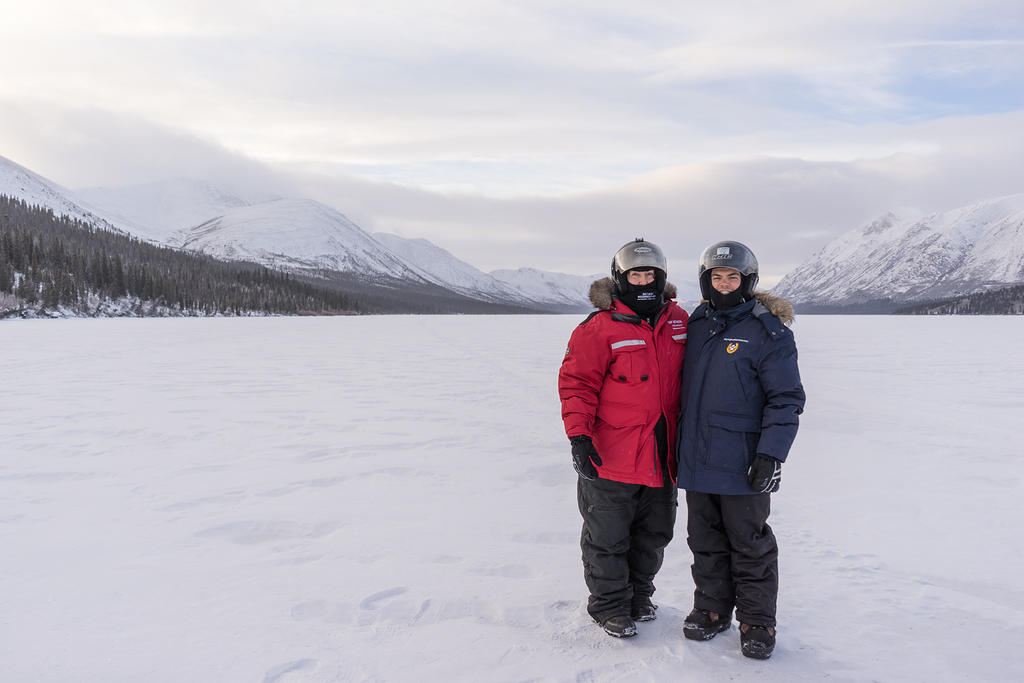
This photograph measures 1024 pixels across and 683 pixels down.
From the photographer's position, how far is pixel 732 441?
3590 millimetres

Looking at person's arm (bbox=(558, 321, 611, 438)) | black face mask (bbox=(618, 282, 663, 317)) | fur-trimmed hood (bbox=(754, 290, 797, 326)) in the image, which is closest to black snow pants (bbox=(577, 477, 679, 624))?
person's arm (bbox=(558, 321, 611, 438))

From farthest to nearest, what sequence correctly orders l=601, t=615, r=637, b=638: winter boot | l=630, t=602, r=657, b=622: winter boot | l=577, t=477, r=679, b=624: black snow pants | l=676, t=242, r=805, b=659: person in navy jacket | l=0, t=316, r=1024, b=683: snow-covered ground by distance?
l=630, t=602, r=657, b=622: winter boot < l=577, t=477, r=679, b=624: black snow pants < l=601, t=615, r=637, b=638: winter boot < l=676, t=242, r=805, b=659: person in navy jacket < l=0, t=316, r=1024, b=683: snow-covered ground

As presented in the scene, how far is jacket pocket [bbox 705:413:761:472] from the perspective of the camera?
3.58 meters

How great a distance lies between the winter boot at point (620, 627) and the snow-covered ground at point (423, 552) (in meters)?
0.08

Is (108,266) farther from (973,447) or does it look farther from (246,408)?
Result: (973,447)

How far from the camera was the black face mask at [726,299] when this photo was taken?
3.68 meters

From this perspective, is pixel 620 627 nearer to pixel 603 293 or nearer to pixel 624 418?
pixel 624 418

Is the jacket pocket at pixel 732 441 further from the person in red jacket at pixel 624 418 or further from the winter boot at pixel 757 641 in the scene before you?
the winter boot at pixel 757 641

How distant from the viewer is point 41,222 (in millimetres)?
134000

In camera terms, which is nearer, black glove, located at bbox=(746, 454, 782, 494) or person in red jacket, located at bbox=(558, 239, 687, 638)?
black glove, located at bbox=(746, 454, 782, 494)

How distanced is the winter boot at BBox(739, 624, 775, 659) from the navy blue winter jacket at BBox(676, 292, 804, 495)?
758mm

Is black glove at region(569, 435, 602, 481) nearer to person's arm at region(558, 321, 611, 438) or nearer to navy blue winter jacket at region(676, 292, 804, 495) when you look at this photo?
person's arm at region(558, 321, 611, 438)

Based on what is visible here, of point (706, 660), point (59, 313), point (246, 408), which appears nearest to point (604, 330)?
point (706, 660)

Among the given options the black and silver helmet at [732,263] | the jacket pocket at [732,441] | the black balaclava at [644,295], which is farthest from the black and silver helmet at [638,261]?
the jacket pocket at [732,441]
